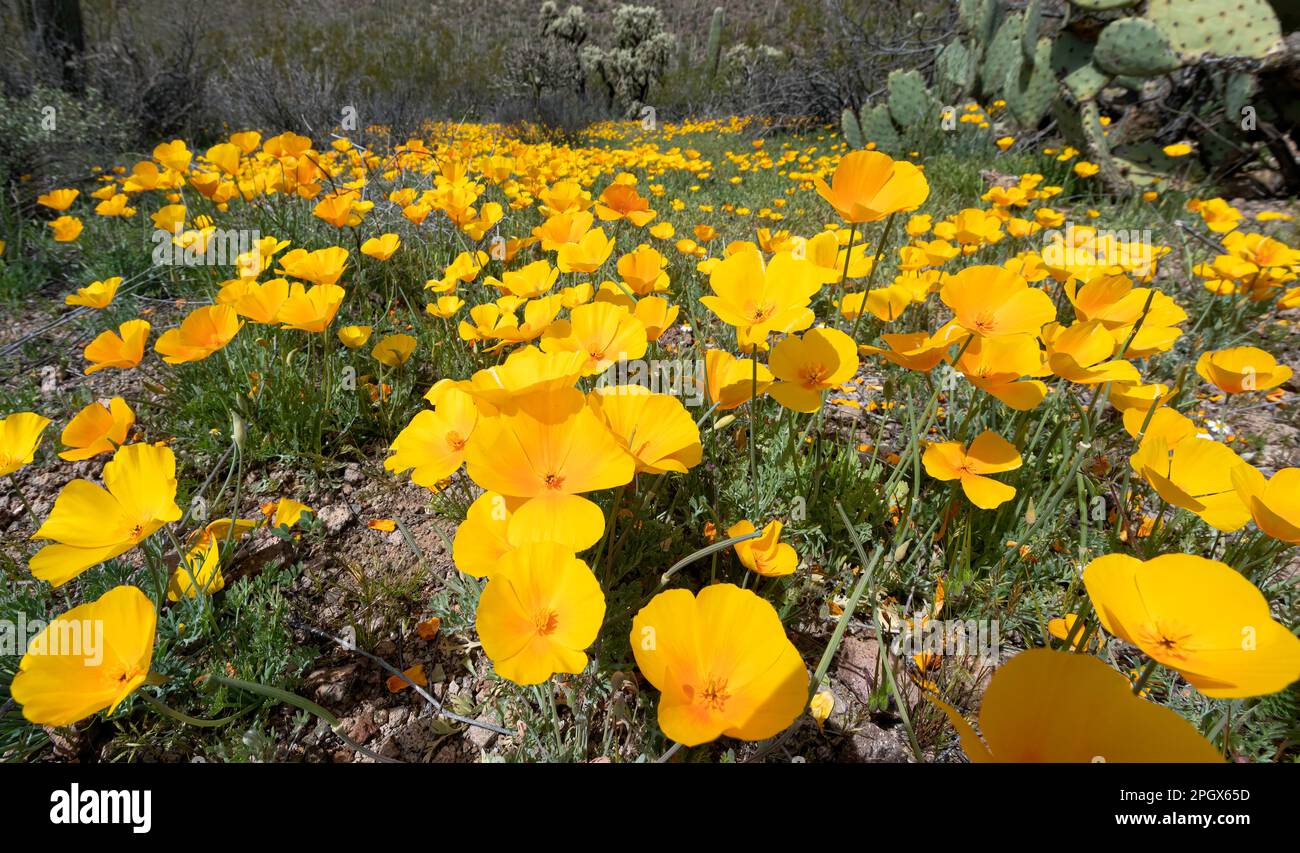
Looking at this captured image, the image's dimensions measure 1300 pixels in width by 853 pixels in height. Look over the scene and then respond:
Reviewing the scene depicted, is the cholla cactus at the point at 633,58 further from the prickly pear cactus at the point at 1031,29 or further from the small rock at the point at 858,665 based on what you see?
the small rock at the point at 858,665

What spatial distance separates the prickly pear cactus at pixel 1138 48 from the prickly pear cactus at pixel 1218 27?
0.53 ft

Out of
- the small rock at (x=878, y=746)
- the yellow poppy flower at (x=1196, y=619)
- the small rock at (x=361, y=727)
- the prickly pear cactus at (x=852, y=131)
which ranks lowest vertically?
the small rock at (x=361, y=727)

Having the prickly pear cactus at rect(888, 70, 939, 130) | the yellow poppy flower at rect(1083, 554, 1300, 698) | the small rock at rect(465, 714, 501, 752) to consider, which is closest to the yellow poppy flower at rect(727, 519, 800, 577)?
the yellow poppy flower at rect(1083, 554, 1300, 698)

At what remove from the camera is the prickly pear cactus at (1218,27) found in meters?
4.31

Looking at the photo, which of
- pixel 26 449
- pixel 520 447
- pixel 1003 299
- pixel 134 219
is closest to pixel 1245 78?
pixel 1003 299

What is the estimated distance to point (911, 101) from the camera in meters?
6.80

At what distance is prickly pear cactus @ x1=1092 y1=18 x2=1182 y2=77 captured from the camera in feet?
14.3

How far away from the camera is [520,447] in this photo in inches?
43.1

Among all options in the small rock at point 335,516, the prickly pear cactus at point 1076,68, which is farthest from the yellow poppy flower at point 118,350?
the prickly pear cactus at point 1076,68

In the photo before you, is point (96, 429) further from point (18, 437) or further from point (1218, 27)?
point (1218, 27)

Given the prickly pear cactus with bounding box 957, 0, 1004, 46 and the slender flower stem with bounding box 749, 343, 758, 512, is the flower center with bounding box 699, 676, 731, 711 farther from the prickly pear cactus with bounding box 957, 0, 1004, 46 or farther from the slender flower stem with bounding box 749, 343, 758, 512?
the prickly pear cactus with bounding box 957, 0, 1004, 46

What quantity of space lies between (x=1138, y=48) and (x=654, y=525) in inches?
221

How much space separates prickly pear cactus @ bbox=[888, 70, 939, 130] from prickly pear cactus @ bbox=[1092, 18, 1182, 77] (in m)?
2.37

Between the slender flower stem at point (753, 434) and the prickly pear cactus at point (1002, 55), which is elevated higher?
the prickly pear cactus at point (1002, 55)
